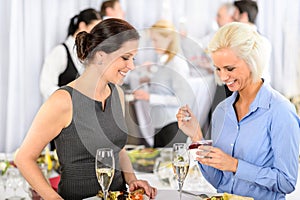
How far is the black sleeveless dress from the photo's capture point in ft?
6.76

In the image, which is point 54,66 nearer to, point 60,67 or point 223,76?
point 60,67

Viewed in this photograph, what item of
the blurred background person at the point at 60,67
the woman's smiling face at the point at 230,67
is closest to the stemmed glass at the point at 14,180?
the woman's smiling face at the point at 230,67

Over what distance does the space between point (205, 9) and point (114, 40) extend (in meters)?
3.18

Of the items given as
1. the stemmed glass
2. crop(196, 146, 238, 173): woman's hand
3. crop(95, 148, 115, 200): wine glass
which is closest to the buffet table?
the stemmed glass

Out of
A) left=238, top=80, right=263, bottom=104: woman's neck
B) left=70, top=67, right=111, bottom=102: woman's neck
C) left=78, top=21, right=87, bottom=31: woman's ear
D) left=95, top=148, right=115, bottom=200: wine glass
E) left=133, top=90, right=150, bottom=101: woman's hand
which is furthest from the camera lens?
left=78, top=21, right=87, bottom=31: woman's ear

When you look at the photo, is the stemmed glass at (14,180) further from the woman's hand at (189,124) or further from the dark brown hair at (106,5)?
the dark brown hair at (106,5)

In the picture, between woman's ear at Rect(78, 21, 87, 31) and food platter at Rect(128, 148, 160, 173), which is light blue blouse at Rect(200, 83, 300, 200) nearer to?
food platter at Rect(128, 148, 160, 173)

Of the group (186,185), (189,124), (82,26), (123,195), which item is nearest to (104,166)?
(123,195)

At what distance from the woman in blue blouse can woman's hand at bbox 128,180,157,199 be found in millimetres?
199

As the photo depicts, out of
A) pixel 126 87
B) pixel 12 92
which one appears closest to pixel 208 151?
pixel 126 87

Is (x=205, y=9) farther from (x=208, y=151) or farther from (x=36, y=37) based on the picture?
(x=208, y=151)

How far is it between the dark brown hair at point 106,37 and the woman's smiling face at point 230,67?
0.32 metres

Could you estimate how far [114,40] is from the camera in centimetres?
195

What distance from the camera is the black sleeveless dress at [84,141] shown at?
2.06 meters
